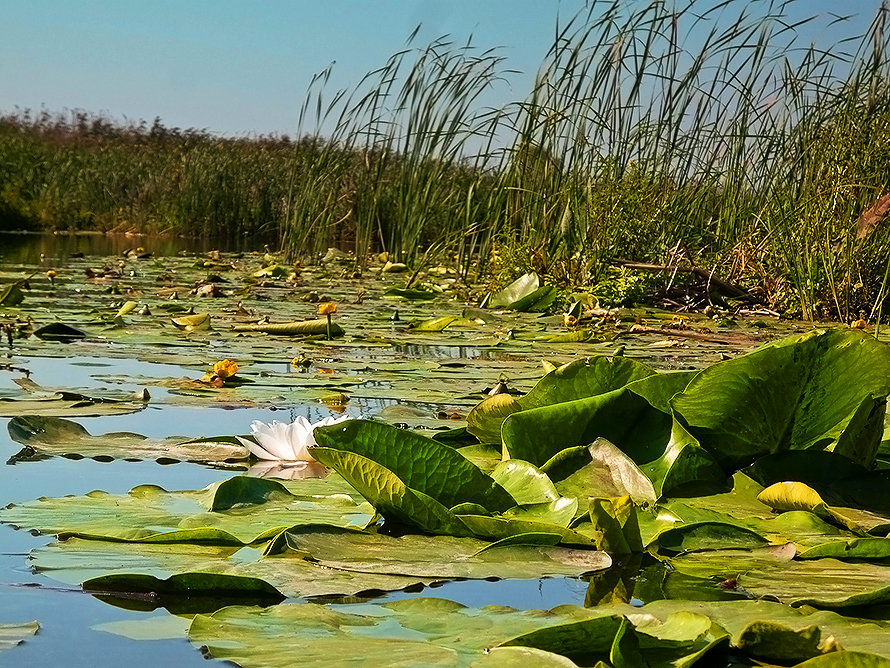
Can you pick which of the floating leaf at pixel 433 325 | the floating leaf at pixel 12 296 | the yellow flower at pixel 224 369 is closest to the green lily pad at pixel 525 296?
the floating leaf at pixel 433 325

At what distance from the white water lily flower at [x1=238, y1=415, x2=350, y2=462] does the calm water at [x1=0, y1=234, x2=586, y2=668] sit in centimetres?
7

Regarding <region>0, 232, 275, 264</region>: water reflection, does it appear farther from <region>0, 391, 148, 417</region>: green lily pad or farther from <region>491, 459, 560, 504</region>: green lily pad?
<region>491, 459, 560, 504</region>: green lily pad

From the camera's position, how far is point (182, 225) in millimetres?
15859

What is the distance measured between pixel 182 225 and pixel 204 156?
1.14 meters

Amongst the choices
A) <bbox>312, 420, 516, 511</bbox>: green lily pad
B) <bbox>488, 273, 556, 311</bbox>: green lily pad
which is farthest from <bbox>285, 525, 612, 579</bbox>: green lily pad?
<bbox>488, 273, 556, 311</bbox>: green lily pad

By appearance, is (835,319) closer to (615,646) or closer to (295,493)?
(295,493)

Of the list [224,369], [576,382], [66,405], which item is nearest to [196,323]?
[224,369]

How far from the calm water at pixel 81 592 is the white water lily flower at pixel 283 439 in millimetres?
68

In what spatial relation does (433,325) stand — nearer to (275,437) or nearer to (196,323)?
(196,323)

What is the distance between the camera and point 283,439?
4.55 feet

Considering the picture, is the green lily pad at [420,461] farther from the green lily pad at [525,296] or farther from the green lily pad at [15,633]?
the green lily pad at [525,296]

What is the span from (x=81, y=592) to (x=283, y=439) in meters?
0.54

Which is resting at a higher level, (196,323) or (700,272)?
(700,272)

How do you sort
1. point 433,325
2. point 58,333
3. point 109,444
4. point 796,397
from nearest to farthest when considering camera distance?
point 796,397 → point 109,444 → point 58,333 → point 433,325
